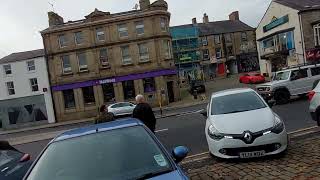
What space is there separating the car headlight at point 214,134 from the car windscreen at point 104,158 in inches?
139

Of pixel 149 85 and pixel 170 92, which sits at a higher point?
pixel 149 85

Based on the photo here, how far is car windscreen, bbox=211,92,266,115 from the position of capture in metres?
9.58

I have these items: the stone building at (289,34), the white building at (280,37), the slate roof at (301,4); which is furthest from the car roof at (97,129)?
the slate roof at (301,4)

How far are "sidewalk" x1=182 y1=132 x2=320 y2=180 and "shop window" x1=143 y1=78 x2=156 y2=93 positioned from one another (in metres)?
34.7

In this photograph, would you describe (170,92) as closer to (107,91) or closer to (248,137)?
(107,91)

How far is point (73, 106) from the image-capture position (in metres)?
44.7

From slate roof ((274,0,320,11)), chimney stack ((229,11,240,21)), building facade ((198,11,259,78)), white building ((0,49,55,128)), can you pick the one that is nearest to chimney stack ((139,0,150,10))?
white building ((0,49,55,128))

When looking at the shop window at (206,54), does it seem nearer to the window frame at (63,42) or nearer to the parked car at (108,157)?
the window frame at (63,42)

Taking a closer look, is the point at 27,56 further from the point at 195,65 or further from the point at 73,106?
the point at 195,65

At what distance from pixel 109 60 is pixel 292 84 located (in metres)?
25.1

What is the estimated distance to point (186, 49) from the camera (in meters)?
73.6

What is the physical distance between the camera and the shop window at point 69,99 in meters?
44.8

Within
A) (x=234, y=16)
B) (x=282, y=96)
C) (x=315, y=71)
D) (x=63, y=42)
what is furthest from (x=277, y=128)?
(x=234, y=16)

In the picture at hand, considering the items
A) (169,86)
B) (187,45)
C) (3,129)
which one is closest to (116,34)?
(169,86)
